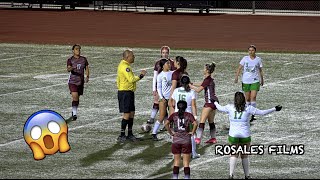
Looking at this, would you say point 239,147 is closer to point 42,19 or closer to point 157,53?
point 157,53

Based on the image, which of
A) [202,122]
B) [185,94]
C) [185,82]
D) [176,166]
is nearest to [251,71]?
[202,122]

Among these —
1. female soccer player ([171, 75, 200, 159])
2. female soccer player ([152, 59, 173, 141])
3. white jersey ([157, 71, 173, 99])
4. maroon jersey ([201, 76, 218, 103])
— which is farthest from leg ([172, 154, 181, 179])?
white jersey ([157, 71, 173, 99])

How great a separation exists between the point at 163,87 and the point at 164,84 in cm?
17

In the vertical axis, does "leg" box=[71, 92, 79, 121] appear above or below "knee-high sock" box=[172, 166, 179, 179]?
above

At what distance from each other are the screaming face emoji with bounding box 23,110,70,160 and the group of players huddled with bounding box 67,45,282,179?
81.8 inches

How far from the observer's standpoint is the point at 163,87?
24.0 metres

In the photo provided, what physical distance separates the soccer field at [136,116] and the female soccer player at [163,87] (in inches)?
17.0

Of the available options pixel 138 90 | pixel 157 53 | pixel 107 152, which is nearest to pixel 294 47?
pixel 157 53

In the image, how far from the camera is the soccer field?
2075cm

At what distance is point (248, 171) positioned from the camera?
770 inches

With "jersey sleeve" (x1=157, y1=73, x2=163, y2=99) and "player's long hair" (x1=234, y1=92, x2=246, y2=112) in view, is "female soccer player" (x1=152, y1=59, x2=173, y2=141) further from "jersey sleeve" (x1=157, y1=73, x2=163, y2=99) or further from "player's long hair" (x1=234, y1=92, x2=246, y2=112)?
"player's long hair" (x1=234, y1=92, x2=246, y2=112)

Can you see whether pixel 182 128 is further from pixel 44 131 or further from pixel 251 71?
pixel 251 71

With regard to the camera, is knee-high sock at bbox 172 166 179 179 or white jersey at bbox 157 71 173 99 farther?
white jersey at bbox 157 71 173 99

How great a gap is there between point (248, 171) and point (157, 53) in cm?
2330
